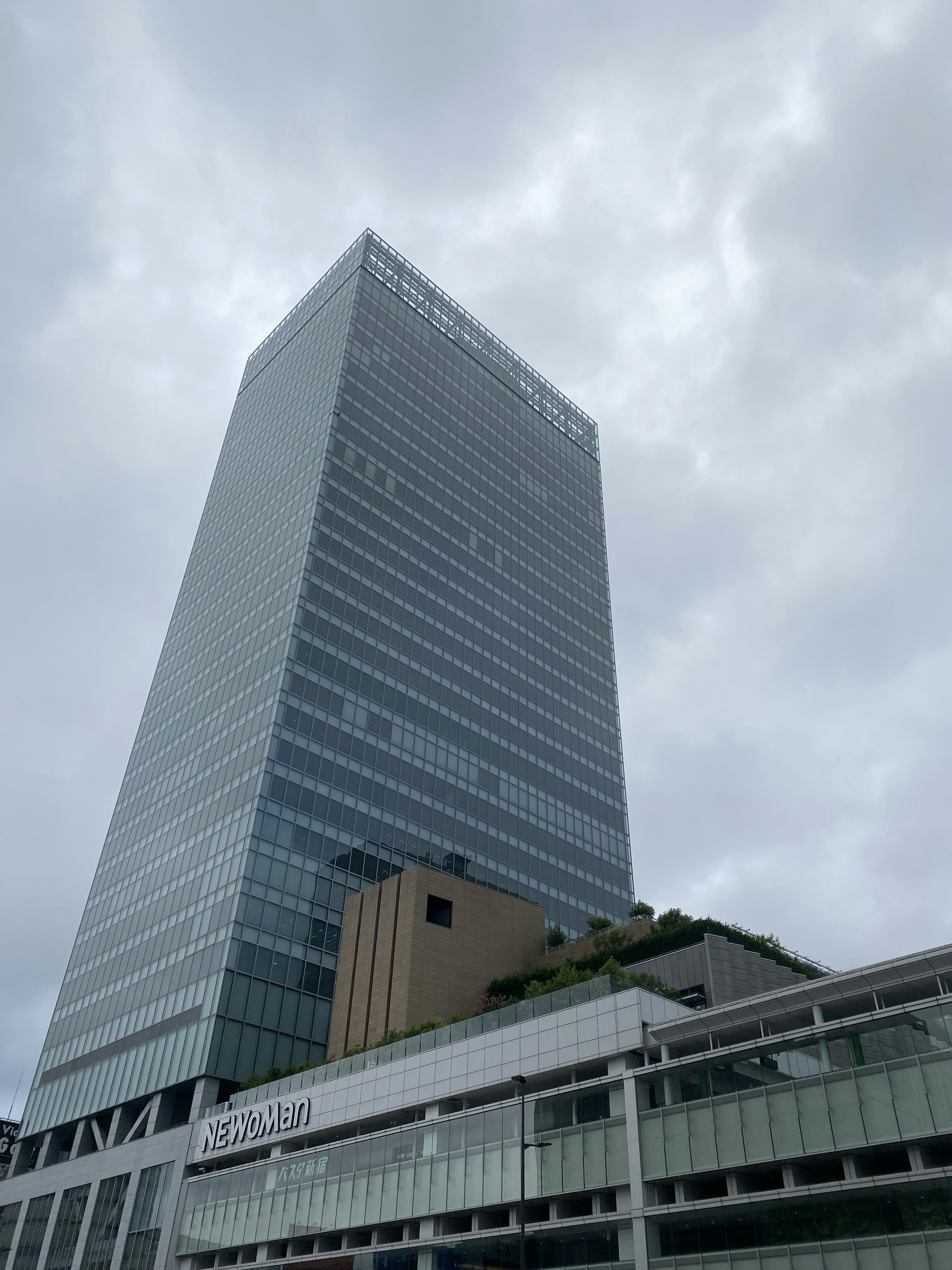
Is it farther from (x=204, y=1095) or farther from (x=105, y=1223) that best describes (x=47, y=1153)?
(x=204, y=1095)

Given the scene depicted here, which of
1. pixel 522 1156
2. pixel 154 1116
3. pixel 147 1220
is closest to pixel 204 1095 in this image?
pixel 154 1116

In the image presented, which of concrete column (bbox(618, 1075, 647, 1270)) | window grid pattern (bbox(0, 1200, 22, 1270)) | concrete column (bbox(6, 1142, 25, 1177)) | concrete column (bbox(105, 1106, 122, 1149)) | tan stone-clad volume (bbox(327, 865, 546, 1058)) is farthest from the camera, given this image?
concrete column (bbox(6, 1142, 25, 1177))

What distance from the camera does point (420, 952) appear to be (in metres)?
73.6

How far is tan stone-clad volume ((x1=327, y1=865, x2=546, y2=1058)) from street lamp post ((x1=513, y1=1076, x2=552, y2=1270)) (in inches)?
905

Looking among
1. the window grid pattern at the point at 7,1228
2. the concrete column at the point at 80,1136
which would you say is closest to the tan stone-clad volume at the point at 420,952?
the concrete column at the point at 80,1136

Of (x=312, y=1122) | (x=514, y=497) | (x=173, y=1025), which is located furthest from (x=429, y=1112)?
(x=514, y=497)

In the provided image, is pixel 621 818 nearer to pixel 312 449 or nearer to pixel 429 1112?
pixel 312 449

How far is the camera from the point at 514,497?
461 ft

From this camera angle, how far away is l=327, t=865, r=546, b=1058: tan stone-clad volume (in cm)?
7275

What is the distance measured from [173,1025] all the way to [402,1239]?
3584 centimetres

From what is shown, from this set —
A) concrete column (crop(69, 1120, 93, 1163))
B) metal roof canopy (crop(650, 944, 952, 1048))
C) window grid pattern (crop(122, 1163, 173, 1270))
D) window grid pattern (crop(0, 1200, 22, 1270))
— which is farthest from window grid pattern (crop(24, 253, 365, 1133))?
metal roof canopy (crop(650, 944, 952, 1048))

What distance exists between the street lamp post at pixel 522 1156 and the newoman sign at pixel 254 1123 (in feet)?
63.9

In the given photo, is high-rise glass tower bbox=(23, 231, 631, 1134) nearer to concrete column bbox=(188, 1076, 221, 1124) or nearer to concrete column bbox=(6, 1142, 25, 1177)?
concrete column bbox=(188, 1076, 221, 1124)

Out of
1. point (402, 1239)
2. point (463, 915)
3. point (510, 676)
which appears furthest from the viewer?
point (510, 676)
